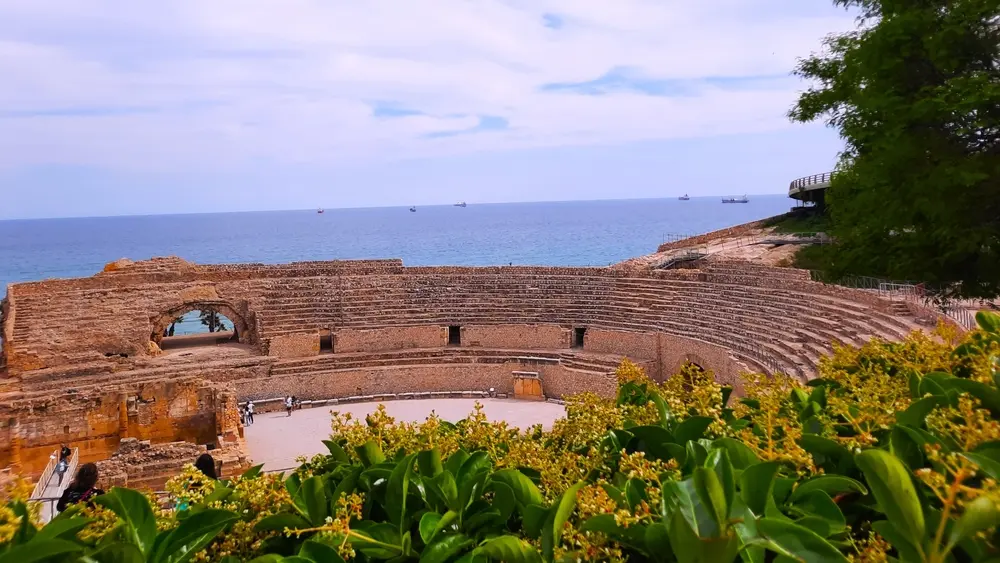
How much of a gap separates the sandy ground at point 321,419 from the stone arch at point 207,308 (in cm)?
516

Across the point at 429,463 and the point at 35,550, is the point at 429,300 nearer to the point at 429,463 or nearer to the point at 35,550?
the point at 429,463

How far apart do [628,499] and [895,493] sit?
98 cm

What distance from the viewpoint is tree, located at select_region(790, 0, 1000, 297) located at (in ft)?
23.5

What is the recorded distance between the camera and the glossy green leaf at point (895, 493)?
2.13 meters

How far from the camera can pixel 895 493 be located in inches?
85.8

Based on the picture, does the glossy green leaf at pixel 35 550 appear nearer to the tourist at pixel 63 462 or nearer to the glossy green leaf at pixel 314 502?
the glossy green leaf at pixel 314 502

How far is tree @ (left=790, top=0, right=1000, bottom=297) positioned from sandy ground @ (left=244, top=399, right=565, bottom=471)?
10.2 m

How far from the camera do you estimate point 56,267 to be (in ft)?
298

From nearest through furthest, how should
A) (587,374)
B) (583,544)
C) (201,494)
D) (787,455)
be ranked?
(583,544), (787,455), (201,494), (587,374)

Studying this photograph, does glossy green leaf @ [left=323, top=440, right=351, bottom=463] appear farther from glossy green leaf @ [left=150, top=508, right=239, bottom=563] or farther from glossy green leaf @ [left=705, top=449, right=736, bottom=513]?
glossy green leaf @ [left=705, top=449, right=736, bottom=513]

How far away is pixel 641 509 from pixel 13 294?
26.5 meters

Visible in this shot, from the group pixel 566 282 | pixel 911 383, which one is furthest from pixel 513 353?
pixel 911 383

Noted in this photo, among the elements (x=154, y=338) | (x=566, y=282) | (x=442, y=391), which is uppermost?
(x=566, y=282)

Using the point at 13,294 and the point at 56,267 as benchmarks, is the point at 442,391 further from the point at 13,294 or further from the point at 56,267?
the point at 56,267
